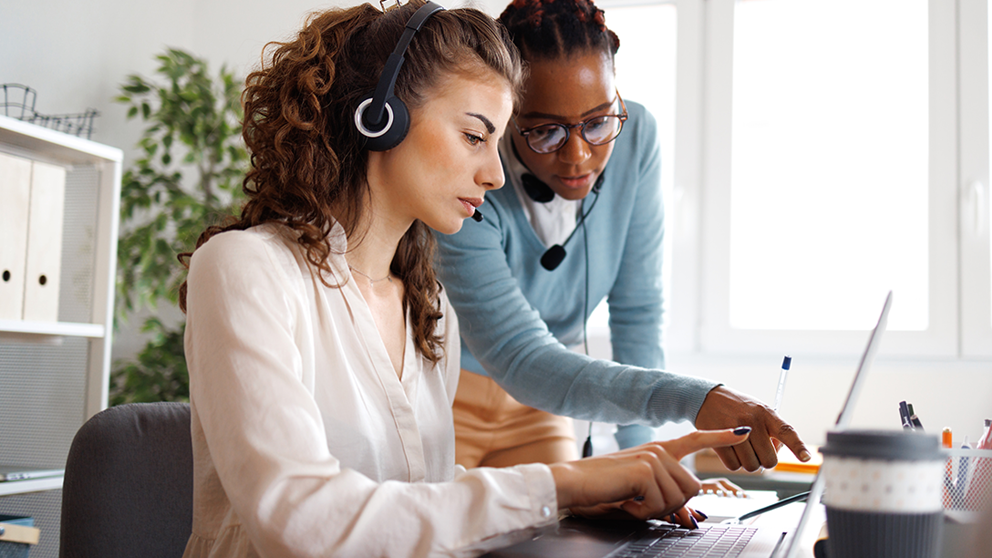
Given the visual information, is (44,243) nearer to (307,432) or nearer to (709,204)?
(307,432)

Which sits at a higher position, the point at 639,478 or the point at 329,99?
the point at 329,99

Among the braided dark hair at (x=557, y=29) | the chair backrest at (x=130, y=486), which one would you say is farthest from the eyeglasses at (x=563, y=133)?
the chair backrest at (x=130, y=486)

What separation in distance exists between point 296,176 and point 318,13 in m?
0.28

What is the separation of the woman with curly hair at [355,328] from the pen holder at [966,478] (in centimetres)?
19

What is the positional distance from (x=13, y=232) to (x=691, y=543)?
72.8 inches

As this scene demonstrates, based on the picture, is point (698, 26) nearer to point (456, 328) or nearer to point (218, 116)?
point (218, 116)

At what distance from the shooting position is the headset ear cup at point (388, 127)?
0.99m

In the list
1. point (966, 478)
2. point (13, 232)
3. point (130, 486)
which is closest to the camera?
point (966, 478)

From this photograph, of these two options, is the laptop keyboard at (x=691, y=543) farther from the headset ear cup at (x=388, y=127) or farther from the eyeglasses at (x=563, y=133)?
the eyeglasses at (x=563, y=133)

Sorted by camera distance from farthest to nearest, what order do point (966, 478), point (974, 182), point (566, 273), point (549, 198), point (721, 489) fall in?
point (974, 182) → point (566, 273) → point (549, 198) → point (721, 489) → point (966, 478)

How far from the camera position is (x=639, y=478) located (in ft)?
2.47

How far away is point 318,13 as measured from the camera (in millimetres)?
1139

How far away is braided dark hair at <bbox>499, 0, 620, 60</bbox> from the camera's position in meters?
1.27

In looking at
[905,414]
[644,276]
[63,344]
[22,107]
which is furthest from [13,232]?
[905,414]
